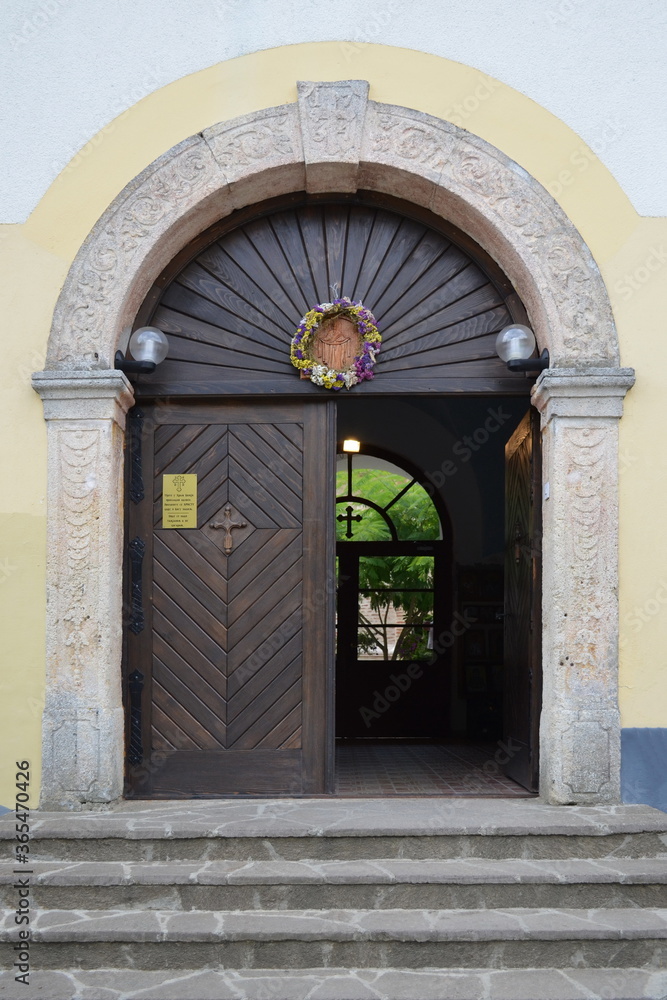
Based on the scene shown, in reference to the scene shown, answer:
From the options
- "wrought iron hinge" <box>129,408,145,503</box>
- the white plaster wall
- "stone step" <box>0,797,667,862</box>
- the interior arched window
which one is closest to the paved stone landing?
"stone step" <box>0,797,667,862</box>

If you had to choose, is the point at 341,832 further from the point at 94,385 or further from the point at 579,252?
the point at 579,252

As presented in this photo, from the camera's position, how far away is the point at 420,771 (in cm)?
595

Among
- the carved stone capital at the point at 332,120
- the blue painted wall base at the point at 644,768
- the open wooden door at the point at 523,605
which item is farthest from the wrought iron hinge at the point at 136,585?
the blue painted wall base at the point at 644,768

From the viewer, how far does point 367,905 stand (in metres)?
3.84

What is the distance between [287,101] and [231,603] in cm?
277

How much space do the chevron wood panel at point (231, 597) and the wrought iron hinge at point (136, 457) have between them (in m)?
0.09

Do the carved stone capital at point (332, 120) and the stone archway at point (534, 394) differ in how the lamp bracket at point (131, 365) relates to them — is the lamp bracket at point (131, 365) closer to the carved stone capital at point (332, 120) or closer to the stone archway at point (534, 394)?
the stone archway at point (534, 394)

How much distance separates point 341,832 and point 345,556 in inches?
184

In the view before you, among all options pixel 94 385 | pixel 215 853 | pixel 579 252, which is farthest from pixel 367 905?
pixel 579 252

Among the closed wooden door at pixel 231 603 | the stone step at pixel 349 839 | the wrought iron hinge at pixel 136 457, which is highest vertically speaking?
the wrought iron hinge at pixel 136 457

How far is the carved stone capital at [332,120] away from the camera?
16.3 feet

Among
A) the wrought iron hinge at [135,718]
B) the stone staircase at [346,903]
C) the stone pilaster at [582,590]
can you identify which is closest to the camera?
the stone staircase at [346,903]

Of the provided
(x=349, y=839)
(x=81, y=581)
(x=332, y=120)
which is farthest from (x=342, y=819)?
(x=332, y=120)

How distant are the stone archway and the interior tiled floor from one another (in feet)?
2.21
